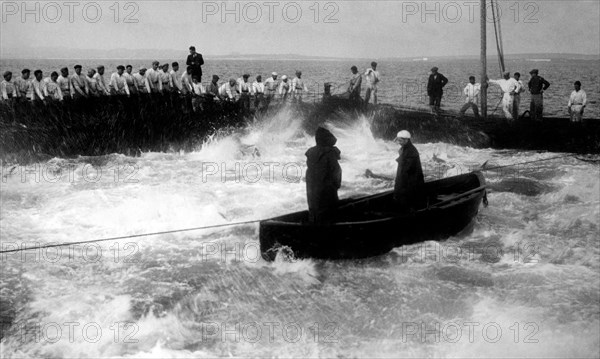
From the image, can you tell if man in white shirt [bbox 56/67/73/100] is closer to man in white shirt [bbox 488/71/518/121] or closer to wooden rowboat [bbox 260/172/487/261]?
wooden rowboat [bbox 260/172/487/261]

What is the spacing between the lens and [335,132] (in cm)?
2534

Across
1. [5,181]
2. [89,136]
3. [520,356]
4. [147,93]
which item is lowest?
[520,356]

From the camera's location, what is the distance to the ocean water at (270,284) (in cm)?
810

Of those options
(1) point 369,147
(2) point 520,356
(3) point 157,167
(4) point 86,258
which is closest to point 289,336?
(2) point 520,356

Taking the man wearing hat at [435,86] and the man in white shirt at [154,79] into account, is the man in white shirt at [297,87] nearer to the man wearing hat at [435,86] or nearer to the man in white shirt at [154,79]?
the man wearing hat at [435,86]

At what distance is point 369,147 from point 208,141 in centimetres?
726

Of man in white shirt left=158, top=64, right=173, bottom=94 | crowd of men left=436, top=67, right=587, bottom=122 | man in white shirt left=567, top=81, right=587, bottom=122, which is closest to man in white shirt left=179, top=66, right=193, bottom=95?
man in white shirt left=158, top=64, right=173, bottom=94

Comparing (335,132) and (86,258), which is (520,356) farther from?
(335,132)

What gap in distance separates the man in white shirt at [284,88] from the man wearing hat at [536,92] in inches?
419

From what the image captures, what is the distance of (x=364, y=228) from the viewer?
9898 millimetres

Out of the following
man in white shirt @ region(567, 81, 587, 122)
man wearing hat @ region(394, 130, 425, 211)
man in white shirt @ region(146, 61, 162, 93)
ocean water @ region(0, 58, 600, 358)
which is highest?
man in white shirt @ region(146, 61, 162, 93)

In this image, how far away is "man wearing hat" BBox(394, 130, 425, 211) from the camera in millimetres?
10312

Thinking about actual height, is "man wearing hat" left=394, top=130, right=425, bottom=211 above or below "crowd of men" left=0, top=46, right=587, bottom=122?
below

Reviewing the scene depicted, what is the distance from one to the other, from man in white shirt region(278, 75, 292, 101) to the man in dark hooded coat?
16.2 m
